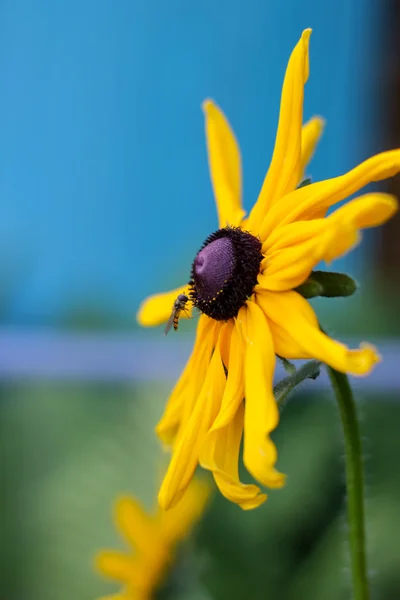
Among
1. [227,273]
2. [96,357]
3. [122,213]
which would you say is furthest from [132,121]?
[227,273]

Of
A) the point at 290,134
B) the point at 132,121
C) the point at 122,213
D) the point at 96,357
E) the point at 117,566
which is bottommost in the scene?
the point at 117,566

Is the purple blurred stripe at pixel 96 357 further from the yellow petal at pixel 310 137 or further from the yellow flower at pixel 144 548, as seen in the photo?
the yellow petal at pixel 310 137

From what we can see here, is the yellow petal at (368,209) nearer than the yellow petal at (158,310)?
Yes

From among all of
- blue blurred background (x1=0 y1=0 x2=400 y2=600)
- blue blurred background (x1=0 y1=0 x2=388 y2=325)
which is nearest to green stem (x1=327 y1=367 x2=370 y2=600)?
blue blurred background (x1=0 y1=0 x2=400 y2=600)

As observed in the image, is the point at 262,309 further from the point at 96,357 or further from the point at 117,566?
the point at 96,357

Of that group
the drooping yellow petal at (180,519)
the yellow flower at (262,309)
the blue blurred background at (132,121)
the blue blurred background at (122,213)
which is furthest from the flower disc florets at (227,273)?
the blue blurred background at (132,121)

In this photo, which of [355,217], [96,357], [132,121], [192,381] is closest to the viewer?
[355,217]

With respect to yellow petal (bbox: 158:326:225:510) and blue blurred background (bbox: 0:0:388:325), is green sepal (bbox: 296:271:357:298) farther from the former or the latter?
blue blurred background (bbox: 0:0:388:325)
